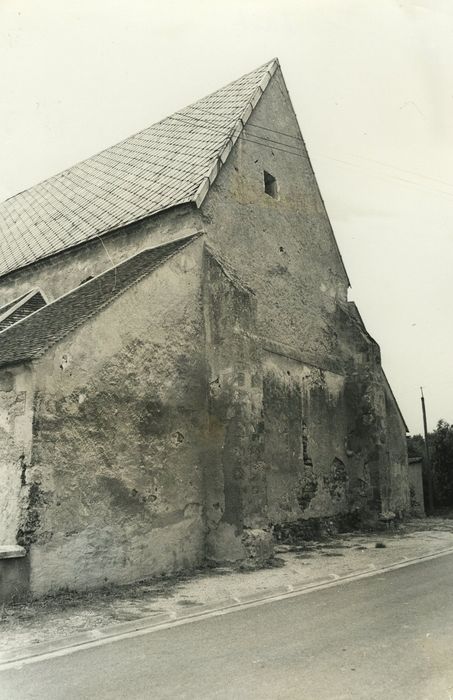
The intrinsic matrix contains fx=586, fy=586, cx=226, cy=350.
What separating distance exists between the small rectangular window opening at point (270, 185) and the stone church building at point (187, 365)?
8 cm

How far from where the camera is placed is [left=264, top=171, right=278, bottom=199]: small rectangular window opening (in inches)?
573

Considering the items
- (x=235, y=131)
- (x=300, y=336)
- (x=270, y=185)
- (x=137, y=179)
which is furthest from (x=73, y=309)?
(x=270, y=185)

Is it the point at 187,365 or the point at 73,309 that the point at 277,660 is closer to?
the point at 187,365

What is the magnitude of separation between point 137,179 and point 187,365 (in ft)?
22.1

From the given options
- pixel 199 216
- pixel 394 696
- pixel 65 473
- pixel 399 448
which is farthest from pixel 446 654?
pixel 399 448

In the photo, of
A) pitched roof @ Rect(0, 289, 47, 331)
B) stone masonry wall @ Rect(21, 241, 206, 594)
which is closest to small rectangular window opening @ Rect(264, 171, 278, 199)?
stone masonry wall @ Rect(21, 241, 206, 594)

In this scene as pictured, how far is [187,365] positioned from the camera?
34.9ft

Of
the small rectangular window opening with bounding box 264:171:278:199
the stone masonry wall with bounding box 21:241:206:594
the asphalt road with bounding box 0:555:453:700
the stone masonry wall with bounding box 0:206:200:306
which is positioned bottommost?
the asphalt road with bounding box 0:555:453:700

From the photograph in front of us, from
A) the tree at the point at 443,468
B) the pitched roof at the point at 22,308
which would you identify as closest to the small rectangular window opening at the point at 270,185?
the pitched roof at the point at 22,308

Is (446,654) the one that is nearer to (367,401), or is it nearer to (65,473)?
(65,473)

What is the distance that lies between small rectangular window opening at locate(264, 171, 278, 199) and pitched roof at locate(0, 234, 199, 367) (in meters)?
3.93

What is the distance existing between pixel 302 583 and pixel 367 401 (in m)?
7.63

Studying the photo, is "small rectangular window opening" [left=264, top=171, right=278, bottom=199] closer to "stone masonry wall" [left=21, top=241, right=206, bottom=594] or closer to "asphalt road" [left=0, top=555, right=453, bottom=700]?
"stone masonry wall" [left=21, top=241, right=206, bottom=594]

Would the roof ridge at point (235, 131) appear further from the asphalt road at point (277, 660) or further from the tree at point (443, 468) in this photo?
the tree at point (443, 468)
